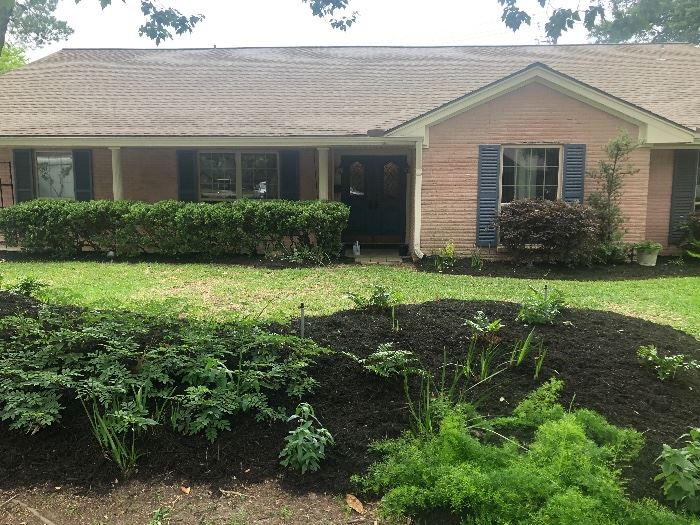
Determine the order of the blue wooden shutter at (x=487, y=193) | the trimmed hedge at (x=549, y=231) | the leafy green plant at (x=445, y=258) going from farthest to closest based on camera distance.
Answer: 1. the blue wooden shutter at (x=487, y=193)
2. the leafy green plant at (x=445, y=258)
3. the trimmed hedge at (x=549, y=231)

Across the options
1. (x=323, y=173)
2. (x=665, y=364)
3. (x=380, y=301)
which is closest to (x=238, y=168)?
(x=323, y=173)

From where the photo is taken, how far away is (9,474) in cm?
341

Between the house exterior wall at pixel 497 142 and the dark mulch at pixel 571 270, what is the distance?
799 millimetres

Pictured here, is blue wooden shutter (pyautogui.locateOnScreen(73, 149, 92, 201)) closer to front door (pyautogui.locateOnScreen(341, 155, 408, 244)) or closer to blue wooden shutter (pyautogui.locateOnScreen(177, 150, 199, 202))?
blue wooden shutter (pyautogui.locateOnScreen(177, 150, 199, 202))

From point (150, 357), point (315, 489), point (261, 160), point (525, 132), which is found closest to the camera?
point (315, 489)

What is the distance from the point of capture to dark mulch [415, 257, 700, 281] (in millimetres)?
10180

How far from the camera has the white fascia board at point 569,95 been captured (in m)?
11.1

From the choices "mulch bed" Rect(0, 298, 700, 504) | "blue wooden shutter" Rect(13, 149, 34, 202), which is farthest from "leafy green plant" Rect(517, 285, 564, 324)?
"blue wooden shutter" Rect(13, 149, 34, 202)

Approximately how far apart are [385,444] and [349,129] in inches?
380

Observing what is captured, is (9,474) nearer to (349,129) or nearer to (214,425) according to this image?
(214,425)

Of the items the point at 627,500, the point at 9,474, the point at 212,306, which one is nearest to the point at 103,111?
the point at 212,306

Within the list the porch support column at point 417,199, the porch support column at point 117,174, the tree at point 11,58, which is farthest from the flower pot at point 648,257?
the tree at point 11,58

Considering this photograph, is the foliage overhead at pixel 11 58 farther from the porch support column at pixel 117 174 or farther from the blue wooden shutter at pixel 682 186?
the blue wooden shutter at pixel 682 186

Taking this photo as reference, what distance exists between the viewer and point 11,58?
123 ft
